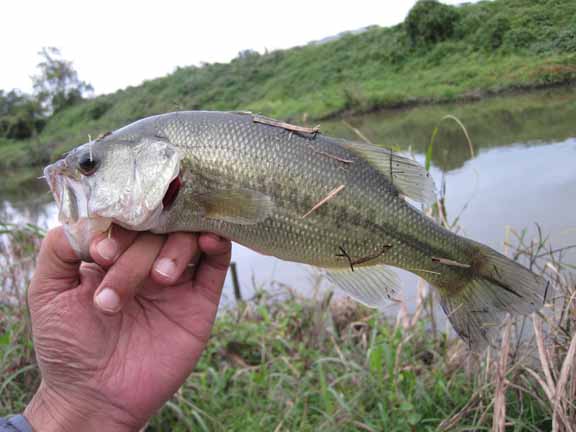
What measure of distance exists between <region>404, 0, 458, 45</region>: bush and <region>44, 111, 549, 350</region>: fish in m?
22.0

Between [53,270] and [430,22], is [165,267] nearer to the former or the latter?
[53,270]

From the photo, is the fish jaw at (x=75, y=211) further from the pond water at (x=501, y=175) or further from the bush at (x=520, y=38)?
the bush at (x=520, y=38)

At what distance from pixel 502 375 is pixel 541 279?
889 millimetres

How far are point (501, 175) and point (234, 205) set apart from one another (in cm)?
734

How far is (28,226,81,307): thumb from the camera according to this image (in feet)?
6.35

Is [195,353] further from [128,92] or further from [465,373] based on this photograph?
[128,92]

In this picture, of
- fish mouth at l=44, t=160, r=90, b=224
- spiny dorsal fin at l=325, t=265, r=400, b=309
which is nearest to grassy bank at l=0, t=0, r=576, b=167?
fish mouth at l=44, t=160, r=90, b=224

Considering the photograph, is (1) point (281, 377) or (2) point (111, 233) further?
(1) point (281, 377)

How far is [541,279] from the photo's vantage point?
74.0 inches

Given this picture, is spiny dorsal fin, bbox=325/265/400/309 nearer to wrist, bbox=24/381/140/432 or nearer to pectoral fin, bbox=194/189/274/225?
pectoral fin, bbox=194/189/274/225

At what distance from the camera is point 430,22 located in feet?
73.9


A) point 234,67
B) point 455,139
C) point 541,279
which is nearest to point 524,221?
point 541,279

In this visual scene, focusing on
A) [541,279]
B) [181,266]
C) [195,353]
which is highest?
[181,266]

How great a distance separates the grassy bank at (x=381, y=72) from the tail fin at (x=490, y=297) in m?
2.03
